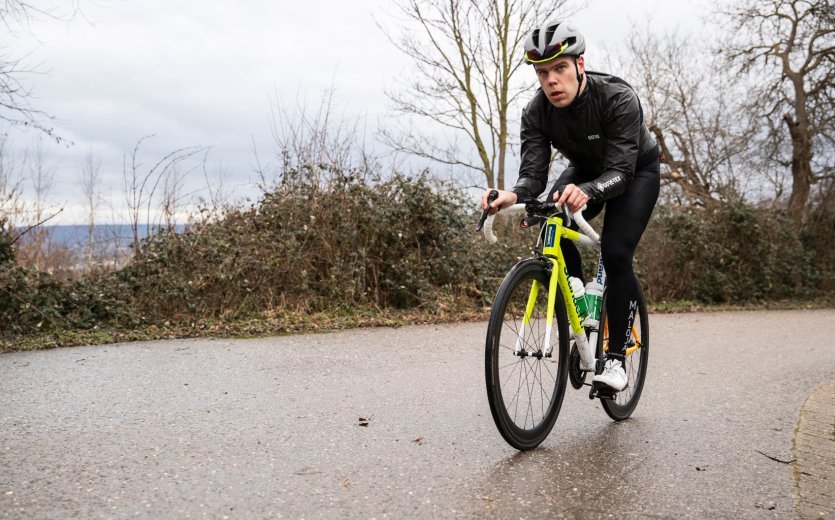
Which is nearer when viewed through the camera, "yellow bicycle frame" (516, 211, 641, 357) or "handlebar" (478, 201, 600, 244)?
"handlebar" (478, 201, 600, 244)

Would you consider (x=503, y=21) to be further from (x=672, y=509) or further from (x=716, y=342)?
(x=672, y=509)

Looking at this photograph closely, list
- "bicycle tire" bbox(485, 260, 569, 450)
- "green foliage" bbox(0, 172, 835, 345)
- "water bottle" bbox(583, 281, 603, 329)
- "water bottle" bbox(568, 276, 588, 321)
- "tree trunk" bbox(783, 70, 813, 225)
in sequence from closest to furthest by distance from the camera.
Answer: "bicycle tire" bbox(485, 260, 569, 450) < "water bottle" bbox(568, 276, 588, 321) < "water bottle" bbox(583, 281, 603, 329) < "green foliage" bbox(0, 172, 835, 345) < "tree trunk" bbox(783, 70, 813, 225)

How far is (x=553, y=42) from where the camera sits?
12.2 ft

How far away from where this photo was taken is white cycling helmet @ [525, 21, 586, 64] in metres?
3.73

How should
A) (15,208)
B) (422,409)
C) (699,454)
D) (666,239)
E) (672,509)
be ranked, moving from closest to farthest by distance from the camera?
(672,509) < (699,454) < (422,409) < (15,208) < (666,239)

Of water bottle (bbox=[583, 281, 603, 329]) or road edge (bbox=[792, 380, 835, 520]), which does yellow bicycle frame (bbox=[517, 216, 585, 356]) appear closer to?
water bottle (bbox=[583, 281, 603, 329])

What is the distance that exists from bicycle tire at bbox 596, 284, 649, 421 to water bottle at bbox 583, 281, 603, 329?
8 cm

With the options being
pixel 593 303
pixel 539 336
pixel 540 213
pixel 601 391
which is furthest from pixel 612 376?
pixel 540 213

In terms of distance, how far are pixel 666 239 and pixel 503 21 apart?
6.53m

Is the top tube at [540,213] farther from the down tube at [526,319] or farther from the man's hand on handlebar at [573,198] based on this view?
the down tube at [526,319]

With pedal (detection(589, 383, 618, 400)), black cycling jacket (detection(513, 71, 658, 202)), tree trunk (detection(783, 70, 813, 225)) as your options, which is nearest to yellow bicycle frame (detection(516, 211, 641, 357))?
black cycling jacket (detection(513, 71, 658, 202))

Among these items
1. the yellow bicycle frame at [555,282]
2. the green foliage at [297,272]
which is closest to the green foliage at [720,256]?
the green foliage at [297,272]

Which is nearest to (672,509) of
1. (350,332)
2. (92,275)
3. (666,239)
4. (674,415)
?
(674,415)

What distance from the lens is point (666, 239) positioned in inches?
515
